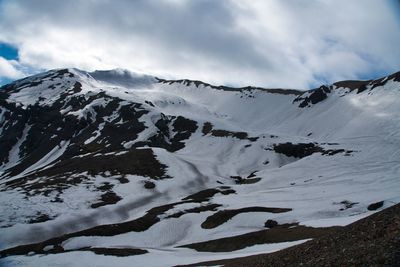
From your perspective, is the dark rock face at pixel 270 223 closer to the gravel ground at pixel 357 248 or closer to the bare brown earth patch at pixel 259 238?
the bare brown earth patch at pixel 259 238

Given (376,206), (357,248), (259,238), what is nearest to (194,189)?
(376,206)

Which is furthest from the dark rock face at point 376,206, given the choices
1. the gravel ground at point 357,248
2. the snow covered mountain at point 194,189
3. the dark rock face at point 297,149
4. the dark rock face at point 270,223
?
the dark rock face at point 297,149

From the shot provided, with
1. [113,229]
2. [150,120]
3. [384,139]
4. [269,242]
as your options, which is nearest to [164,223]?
[113,229]

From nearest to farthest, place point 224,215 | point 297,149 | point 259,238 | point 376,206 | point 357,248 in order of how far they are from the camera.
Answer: point 357,248, point 259,238, point 376,206, point 224,215, point 297,149

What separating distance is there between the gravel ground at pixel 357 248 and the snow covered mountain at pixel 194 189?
1747cm

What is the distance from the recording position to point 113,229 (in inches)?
2766

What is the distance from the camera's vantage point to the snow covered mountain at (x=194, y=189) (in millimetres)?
52812

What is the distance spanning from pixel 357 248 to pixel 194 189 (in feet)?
310

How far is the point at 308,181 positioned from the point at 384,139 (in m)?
44.8

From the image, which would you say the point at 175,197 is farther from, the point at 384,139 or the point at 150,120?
the point at 150,120

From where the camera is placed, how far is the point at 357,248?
19281mm

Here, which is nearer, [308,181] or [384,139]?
[308,181]

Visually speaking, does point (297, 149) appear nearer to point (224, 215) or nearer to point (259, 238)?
point (224, 215)

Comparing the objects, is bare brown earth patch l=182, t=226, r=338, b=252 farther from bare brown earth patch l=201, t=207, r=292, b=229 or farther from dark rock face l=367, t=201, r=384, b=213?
dark rock face l=367, t=201, r=384, b=213
